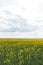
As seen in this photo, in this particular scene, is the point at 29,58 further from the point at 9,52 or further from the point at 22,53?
the point at 9,52

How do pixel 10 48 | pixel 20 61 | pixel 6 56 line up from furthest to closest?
1. pixel 10 48
2. pixel 6 56
3. pixel 20 61

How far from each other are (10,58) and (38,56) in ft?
5.11

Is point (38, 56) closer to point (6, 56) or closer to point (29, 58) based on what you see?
point (29, 58)

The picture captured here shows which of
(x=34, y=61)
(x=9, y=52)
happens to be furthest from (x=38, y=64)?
(x=9, y=52)

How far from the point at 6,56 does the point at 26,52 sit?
1.16 meters

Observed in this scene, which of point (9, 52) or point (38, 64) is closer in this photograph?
point (38, 64)

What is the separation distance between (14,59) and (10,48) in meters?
2.49

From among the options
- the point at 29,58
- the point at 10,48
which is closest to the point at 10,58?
the point at 29,58

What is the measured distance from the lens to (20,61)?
11.8 m

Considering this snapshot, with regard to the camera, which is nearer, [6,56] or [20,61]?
[20,61]

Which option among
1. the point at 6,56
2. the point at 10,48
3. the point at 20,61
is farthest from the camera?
the point at 10,48

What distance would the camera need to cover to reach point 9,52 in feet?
44.3

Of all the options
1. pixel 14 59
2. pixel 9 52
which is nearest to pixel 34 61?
pixel 14 59

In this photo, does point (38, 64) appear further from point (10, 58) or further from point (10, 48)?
point (10, 48)
